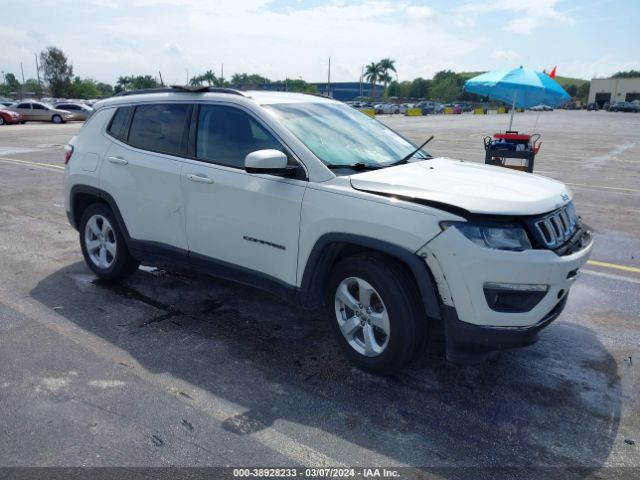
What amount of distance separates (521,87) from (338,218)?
937cm

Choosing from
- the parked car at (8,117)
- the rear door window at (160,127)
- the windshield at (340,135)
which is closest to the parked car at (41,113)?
the parked car at (8,117)

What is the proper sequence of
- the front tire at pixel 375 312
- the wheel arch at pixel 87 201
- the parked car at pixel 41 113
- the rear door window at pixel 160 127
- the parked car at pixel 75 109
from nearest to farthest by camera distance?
the front tire at pixel 375 312
the rear door window at pixel 160 127
the wheel arch at pixel 87 201
the parked car at pixel 41 113
the parked car at pixel 75 109

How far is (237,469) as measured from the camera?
8.78 ft

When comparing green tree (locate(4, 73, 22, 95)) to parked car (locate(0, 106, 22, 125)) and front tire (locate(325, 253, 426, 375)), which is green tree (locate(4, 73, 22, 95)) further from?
front tire (locate(325, 253, 426, 375))

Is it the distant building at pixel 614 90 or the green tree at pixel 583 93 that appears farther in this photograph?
Answer: the green tree at pixel 583 93

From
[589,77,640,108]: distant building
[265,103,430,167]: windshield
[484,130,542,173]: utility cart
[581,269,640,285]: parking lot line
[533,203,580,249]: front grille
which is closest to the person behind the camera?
[533,203,580,249]: front grille

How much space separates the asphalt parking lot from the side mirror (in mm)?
1311

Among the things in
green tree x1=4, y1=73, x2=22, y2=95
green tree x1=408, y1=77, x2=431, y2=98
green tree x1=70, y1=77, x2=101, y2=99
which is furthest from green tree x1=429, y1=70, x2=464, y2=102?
green tree x1=4, y1=73, x2=22, y2=95

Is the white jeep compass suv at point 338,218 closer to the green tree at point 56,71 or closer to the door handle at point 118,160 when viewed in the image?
the door handle at point 118,160

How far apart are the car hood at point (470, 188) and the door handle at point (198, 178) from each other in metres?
1.21

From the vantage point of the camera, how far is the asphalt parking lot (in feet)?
9.22

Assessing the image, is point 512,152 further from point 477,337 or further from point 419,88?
point 419,88

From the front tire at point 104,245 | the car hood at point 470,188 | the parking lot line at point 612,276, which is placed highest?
the car hood at point 470,188

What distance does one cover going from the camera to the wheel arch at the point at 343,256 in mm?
3121
